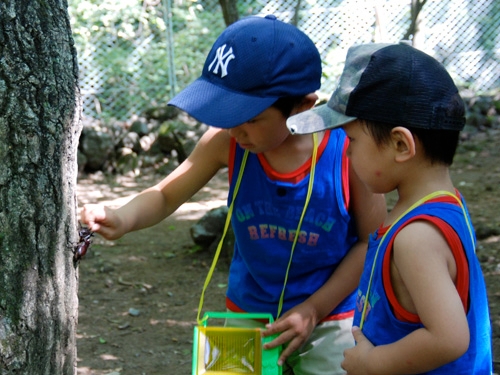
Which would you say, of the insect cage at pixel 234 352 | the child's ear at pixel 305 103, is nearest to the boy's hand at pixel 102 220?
the insect cage at pixel 234 352

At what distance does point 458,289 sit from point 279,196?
0.81m

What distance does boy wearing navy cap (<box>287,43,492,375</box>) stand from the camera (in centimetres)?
164

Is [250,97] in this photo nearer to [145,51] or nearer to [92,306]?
[92,306]

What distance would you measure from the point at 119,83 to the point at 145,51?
761 mm

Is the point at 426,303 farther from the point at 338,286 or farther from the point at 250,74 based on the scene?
the point at 250,74

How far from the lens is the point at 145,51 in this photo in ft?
34.5

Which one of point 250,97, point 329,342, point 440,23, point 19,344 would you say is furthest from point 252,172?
point 440,23

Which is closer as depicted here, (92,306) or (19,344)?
(19,344)

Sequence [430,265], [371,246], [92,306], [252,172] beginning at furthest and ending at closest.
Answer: [92,306] → [252,172] → [371,246] → [430,265]

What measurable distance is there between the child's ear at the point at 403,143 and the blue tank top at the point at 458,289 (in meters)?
0.12

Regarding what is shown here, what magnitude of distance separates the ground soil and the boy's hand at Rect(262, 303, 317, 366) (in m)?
1.83

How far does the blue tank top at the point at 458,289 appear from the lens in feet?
5.62

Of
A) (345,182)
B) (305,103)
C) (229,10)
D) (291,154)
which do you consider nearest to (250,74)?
(305,103)

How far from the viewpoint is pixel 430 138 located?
1802 millimetres
